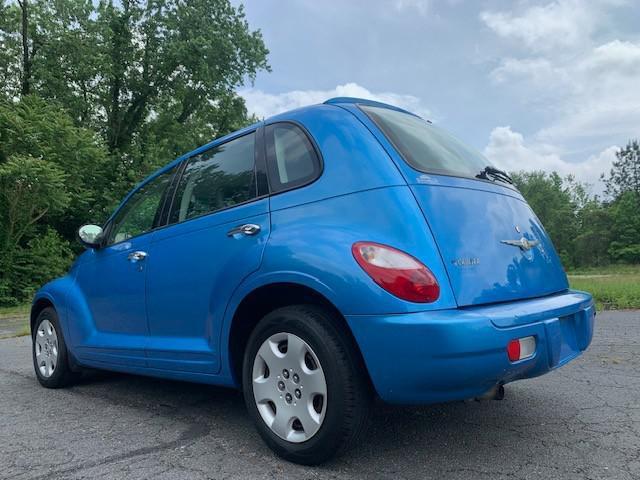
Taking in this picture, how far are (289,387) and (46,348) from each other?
2.93 m

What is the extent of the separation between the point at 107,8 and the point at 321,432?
26.6m

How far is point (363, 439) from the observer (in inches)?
100

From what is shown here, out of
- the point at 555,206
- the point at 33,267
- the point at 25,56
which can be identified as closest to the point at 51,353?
the point at 33,267

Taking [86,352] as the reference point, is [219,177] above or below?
above

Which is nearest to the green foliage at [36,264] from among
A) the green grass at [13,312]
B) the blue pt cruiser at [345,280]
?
the green grass at [13,312]

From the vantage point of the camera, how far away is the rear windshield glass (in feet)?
8.78

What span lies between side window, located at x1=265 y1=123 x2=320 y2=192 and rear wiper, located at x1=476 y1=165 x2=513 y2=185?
3.00 ft

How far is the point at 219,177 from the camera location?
3320 millimetres

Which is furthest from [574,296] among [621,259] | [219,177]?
[621,259]

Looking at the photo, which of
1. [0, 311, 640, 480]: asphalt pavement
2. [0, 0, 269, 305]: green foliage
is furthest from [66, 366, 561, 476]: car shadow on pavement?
[0, 0, 269, 305]: green foliage

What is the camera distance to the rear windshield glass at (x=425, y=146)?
2676 mm

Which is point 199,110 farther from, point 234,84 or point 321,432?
point 321,432

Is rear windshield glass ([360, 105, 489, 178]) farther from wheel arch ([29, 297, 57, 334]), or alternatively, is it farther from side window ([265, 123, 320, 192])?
wheel arch ([29, 297, 57, 334])

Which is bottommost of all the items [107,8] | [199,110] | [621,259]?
[621,259]
